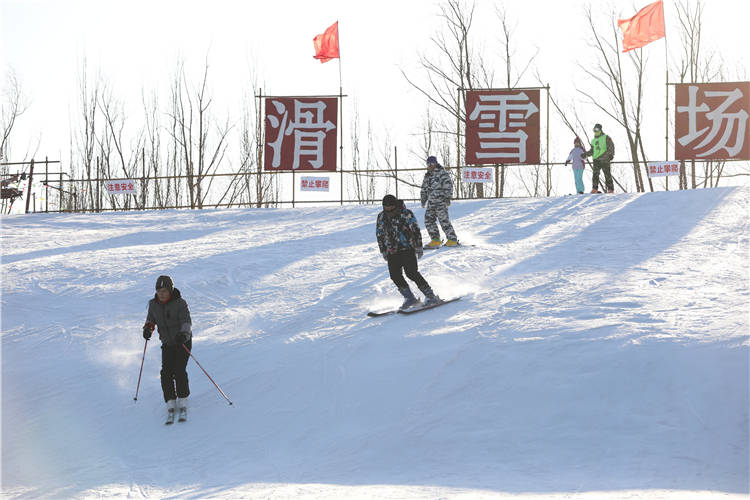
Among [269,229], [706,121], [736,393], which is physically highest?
[706,121]

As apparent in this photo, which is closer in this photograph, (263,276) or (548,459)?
(548,459)

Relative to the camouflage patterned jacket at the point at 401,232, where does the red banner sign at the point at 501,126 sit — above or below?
above

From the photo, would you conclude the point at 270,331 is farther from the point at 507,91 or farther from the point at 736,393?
the point at 507,91

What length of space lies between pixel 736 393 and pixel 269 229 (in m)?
12.5

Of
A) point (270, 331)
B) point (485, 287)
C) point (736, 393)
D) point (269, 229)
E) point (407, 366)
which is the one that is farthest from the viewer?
point (269, 229)

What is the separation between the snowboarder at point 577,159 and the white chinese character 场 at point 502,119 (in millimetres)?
2191

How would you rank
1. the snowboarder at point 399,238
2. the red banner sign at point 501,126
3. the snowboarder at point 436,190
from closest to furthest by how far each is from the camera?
the snowboarder at point 399,238
the snowboarder at point 436,190
the red banner sign at point 501,126

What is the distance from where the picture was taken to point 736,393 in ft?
18.0

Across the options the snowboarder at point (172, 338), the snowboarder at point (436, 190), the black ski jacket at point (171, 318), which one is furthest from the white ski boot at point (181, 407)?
the snowboarder at point (436, 190)

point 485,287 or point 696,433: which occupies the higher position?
point 485,287

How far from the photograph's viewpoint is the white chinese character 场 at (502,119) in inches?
777

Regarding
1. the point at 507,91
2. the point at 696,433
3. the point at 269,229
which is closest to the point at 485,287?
the point at 696,433

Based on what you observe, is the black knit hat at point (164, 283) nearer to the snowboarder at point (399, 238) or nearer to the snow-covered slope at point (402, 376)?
the snow-covered slope at point (402, 376)

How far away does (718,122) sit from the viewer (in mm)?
19266
